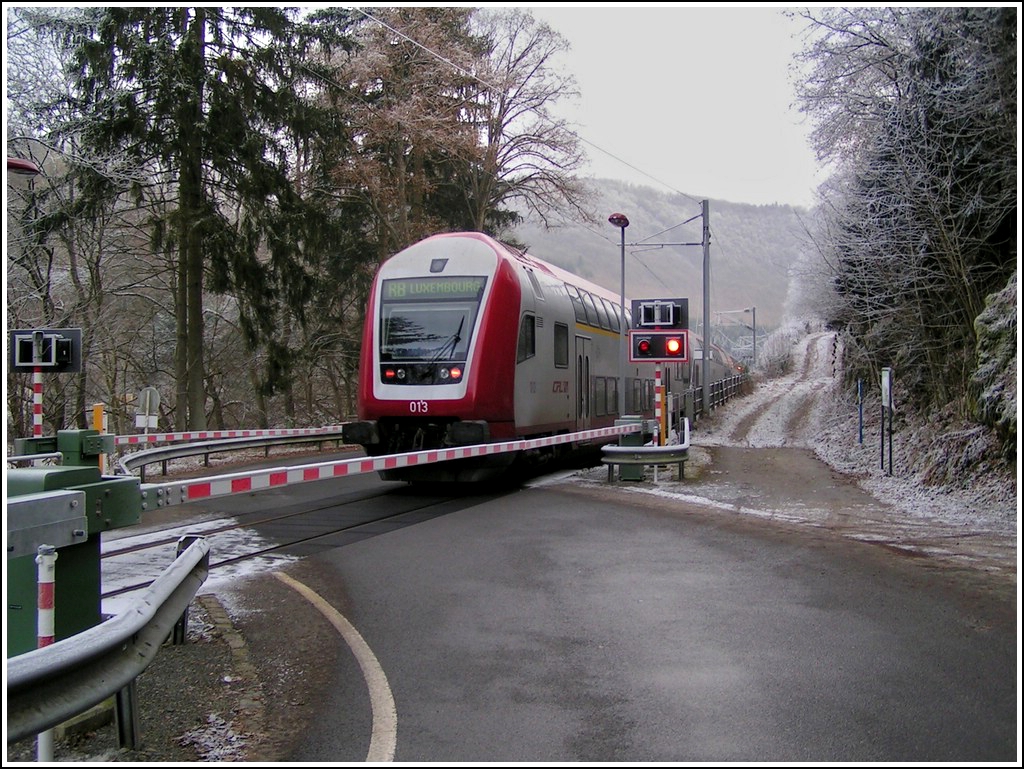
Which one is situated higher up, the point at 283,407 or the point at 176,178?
the point at 176,178

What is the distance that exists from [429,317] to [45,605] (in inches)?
387

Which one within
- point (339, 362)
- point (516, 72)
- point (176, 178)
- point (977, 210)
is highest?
point (516, 72)

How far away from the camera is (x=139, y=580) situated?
25.7 feet

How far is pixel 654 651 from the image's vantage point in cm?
573

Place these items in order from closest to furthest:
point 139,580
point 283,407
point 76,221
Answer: point 139,580 → point 76,221 → point 283,407

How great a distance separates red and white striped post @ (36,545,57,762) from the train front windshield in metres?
9.34

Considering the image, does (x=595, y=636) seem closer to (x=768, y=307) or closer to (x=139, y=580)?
(x=139, y=580)

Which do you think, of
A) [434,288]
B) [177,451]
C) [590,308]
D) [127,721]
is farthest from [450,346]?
[127,721]

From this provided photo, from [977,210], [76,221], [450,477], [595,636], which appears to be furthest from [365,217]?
[595,636]

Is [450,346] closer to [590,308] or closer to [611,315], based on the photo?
[590,308]

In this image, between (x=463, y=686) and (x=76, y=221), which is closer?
(x=463, y=686)

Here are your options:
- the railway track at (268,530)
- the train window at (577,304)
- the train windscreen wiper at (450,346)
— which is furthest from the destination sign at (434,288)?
the train window at (577,304)

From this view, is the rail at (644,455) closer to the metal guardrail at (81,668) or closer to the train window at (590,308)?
the train window at (590,308)

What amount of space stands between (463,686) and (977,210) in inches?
488
